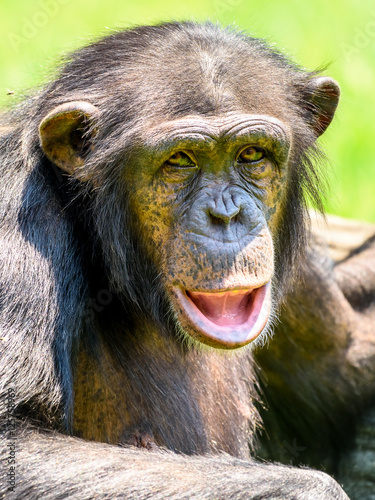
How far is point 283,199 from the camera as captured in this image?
15.5 feet

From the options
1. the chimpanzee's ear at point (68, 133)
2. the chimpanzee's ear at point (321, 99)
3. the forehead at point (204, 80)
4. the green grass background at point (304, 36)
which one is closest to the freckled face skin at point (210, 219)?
the forehead at point (204, 80)

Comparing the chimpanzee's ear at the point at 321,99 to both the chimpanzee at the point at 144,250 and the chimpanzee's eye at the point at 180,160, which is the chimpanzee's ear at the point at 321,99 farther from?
the chimpanzee's eye at the point at 180,160

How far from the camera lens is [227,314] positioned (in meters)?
4.09

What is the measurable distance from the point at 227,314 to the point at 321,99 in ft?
5.19

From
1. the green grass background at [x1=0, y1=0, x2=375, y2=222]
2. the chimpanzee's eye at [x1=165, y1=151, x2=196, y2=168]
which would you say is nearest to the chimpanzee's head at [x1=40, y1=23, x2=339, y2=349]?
the chimpanzee's eye at [x1=165, y1=151, x2=196, y2=168]

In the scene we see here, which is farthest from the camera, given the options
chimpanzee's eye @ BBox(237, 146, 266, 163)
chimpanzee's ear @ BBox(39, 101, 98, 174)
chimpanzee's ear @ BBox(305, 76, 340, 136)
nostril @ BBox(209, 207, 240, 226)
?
chimpanzee's ear @ BBox(305, 76, 340, 136)

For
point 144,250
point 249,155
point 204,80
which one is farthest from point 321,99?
point 144,250

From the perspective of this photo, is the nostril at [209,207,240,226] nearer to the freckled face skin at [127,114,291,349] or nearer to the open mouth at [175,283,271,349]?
the freckled face skin at [127,114,291,349]

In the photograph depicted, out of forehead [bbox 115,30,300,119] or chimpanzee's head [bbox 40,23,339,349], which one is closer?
chimpanzee's head [bbox 40,23,339,349]

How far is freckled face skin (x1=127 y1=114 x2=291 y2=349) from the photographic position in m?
3.97

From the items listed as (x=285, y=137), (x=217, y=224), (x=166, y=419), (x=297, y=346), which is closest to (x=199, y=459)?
(x=166, y=419)

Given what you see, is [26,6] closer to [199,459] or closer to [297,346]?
[297,346]

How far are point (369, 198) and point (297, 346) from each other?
273 centimetres

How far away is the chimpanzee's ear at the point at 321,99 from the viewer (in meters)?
4.79
